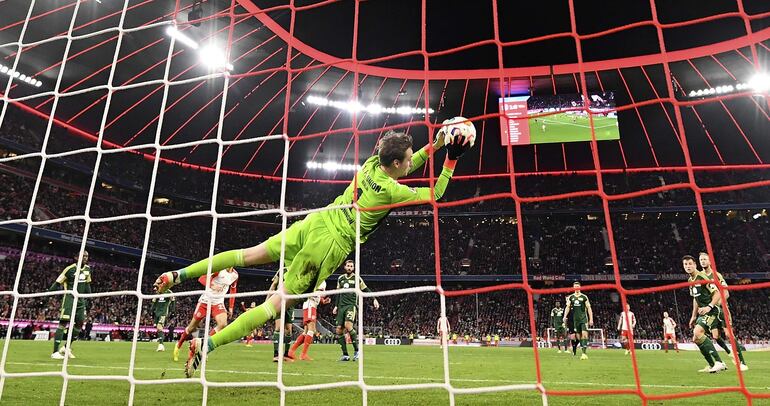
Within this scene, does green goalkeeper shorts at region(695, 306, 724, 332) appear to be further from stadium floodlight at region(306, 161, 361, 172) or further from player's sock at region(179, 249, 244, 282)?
stadium floodlight at region(306, 161, 361, 172)

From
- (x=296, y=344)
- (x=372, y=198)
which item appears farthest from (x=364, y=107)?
(x=372, y=198)

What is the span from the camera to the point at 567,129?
57.3ft

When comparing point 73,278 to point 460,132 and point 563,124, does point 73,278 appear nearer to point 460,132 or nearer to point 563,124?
point 460,132

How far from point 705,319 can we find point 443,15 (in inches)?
434

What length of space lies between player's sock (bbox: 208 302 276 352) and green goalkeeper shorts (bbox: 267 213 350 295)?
26cm

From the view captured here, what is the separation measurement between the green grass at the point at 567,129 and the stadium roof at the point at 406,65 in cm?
173

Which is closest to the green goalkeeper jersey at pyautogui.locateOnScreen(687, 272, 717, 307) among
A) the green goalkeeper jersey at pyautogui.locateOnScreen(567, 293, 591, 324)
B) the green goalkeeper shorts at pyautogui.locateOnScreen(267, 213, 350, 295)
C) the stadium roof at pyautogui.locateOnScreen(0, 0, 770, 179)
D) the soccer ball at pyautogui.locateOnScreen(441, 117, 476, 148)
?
the green goalkeeper jersey at pyautogui.locateOnScreen(567, 293, 591, 324)

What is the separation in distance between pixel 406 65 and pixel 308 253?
50.0 feet

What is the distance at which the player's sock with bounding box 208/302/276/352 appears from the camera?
363cm

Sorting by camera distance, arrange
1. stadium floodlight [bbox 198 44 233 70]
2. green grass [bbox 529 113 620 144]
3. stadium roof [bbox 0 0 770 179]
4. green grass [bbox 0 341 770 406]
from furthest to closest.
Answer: green grass [bbox 529 113 620 144] → stadium floodlight [bbox 198 44 233 70] → stadium roof [bbox 0 0 770 179] → green grass [bbox 0 341 770 406]

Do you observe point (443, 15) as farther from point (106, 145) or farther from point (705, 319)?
point (106, 145)

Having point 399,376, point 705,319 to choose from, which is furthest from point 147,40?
point 705,319

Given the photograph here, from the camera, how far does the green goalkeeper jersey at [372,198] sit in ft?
12.8

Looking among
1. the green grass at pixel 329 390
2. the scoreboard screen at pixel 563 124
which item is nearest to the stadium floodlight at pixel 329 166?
the scoreboard screen at pixel 563 124
